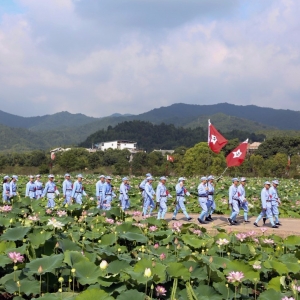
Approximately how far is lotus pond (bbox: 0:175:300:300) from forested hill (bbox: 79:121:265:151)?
126976 mm

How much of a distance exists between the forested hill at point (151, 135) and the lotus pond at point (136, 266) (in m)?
127

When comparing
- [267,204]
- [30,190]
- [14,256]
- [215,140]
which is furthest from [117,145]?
[14,256]

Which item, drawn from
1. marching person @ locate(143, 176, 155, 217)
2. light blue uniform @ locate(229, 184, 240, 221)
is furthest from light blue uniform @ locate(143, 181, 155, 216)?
light blue uniform @ locate(229, 184, 240, 221)

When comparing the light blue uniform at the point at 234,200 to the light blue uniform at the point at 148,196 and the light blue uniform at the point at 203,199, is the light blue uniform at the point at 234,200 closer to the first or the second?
the light blue uniform at the point at 203,199

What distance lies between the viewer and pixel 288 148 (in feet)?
209

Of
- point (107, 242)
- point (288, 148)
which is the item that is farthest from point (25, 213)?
point (288, 148)

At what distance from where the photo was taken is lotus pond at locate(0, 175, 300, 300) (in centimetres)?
370

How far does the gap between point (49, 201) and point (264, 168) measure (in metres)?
35.4

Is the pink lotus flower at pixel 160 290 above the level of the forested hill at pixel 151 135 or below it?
below

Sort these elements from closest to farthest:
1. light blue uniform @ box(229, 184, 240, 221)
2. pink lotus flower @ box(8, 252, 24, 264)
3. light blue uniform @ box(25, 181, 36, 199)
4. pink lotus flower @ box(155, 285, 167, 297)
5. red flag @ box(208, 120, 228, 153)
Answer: pink lotus flower @ box(155, 285, 167, 297) → pink lotus flower @ box(8, 252, 24, 264) → light blue uniform @ box(229, 184, 240, 221) → red flag @ box(208, 120, 228, 153) → light blue uniform @ box(25, 181, 36, 199)

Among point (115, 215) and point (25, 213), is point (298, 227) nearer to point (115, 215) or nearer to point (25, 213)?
point (115, 215)

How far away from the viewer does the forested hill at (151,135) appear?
137375 mm

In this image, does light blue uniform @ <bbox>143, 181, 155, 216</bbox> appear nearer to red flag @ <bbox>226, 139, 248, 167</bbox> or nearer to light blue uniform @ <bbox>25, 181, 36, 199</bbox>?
red flag @ <bbox>226, 139, 248, 167</bbox>

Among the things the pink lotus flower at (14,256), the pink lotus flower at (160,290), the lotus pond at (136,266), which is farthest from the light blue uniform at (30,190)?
the pink lotus flower at (160,290)
